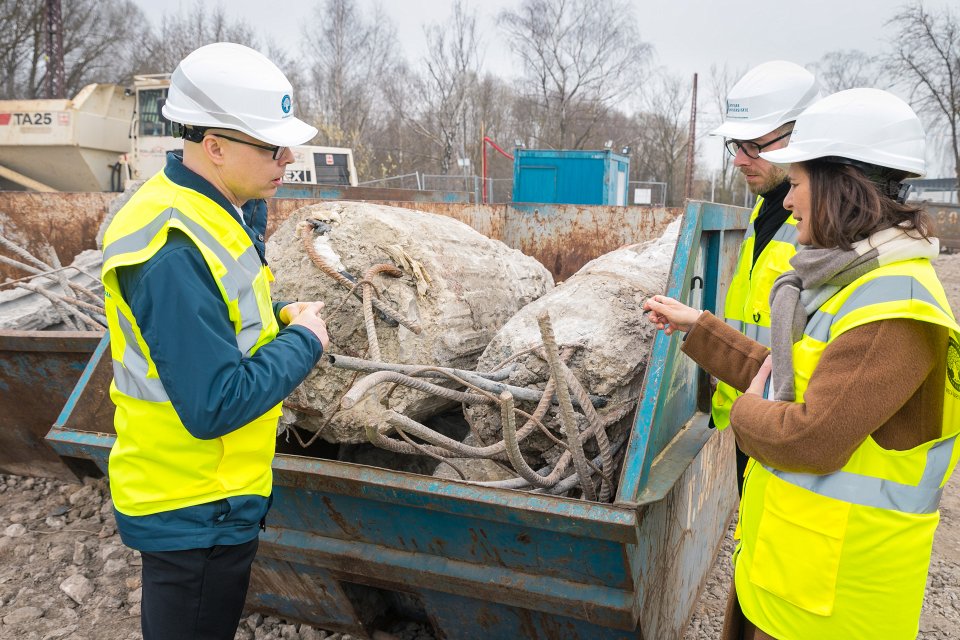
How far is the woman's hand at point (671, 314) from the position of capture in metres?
1.95

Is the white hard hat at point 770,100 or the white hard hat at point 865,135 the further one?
the white hard hat at point 770,100

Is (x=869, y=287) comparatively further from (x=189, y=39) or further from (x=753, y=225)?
(x=189, y=39)

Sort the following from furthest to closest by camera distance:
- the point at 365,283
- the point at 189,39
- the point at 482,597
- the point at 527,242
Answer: the point at 189,39 < the point at 527,242 < the point at 365,283 < the point at 482,597

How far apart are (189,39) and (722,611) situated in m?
38.7

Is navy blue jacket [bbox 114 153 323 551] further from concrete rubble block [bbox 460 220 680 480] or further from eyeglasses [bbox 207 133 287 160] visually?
concrete rubble block [bbox 460 220 680 480]

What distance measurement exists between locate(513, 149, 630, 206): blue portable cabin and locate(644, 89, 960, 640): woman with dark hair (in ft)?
32.9

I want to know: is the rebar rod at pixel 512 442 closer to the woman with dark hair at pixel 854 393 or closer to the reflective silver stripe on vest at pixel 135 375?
the woman with dark hair at pixel 854 393

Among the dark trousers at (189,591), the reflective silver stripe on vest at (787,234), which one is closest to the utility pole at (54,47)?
the dark trousers at (189,591)

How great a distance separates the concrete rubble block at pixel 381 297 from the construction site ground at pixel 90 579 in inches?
36.9

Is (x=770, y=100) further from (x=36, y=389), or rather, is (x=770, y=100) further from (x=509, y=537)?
(x=36, y=389)

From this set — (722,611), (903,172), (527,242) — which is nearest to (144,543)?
(903,172)

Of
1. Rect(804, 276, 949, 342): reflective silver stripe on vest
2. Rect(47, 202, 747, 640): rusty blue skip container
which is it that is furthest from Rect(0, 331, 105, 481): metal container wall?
Rect(804, 276, 949, 342): reflective silver stripe on vest

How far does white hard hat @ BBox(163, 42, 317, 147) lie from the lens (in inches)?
63.9

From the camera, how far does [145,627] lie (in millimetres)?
1717
